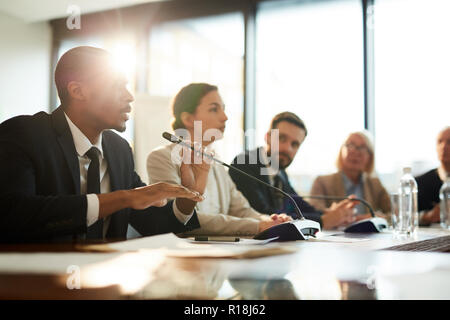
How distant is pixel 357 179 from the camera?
3.43 m

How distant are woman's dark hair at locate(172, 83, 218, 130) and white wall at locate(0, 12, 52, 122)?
74 cm

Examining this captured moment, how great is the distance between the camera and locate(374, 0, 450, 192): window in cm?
411

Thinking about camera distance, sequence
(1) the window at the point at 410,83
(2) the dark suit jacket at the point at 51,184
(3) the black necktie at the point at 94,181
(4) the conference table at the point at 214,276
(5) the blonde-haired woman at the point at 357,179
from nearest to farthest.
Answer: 1. (4) the conference table at the point at 214,276
2. (2) the dark suit jacket at the point at 51,184
3. (3) the black necktie at the point at 94,181
4. (5) the blonde-haired woman at the point at 357,179
5. (1) the window at the point at 410,83

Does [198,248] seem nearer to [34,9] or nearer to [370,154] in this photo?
[34,9]

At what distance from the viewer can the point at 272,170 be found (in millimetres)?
2998

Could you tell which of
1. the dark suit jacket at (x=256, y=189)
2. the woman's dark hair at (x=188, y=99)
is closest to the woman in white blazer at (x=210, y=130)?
the woman's dark hair at (x=188, y=99)

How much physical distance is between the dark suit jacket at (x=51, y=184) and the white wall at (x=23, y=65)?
0.21m

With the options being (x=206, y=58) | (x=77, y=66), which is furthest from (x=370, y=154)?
(x=77, y=66)

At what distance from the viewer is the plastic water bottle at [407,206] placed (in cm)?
183

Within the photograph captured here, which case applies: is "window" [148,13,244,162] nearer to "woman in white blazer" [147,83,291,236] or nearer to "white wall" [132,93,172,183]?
"white wall" [132,93,172,183]

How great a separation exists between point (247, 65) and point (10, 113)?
347 centimetres

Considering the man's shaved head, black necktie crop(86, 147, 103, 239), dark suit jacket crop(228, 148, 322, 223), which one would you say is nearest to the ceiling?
the man's shaved head

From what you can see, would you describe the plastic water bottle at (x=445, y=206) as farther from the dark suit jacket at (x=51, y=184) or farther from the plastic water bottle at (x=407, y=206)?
the dark suit jacket at (x=51, y=184)
